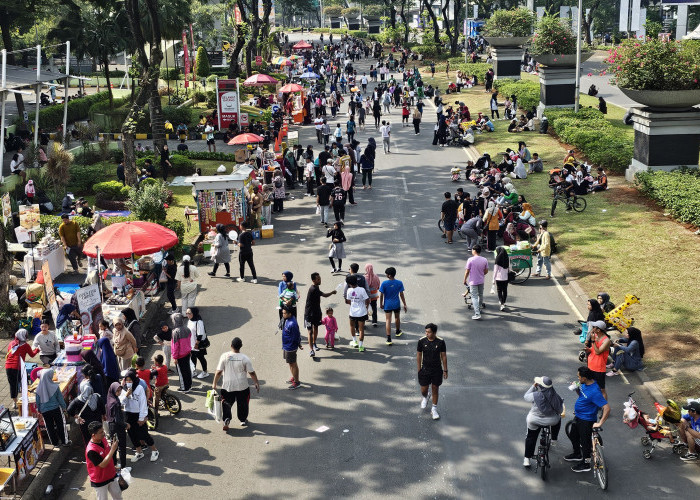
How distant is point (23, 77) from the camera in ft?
102

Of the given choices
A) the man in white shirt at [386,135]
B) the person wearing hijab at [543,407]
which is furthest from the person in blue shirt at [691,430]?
the man in white shirt at [386,135]

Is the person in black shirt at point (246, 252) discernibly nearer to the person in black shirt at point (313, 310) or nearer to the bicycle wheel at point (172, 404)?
the person in black shirt at point (313, 310)

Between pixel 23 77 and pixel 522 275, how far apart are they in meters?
22.4

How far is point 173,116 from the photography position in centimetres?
4275

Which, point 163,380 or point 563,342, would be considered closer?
point 163,380

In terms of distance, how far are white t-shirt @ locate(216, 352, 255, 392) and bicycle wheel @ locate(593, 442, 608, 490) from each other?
17.2ft

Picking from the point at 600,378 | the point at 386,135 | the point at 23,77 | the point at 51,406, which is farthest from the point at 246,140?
Answer: the point at 600,378

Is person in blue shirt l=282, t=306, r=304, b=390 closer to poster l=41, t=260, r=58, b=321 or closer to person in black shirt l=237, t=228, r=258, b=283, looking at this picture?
poster l=41, t=260, r=58, b=321

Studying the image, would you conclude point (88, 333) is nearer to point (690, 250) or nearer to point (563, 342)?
point (563, 342)

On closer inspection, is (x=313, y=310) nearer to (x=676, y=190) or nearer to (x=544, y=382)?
(x=544, y=382)

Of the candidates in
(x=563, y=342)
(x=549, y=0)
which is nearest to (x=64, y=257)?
(x=563, y=342)

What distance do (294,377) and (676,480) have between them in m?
6.34

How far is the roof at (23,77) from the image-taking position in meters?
28.5

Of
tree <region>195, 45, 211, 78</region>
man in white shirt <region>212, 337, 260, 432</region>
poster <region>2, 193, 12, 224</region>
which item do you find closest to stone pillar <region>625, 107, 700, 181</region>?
man in white shirt <region>212, 337, 260, 432</region>
